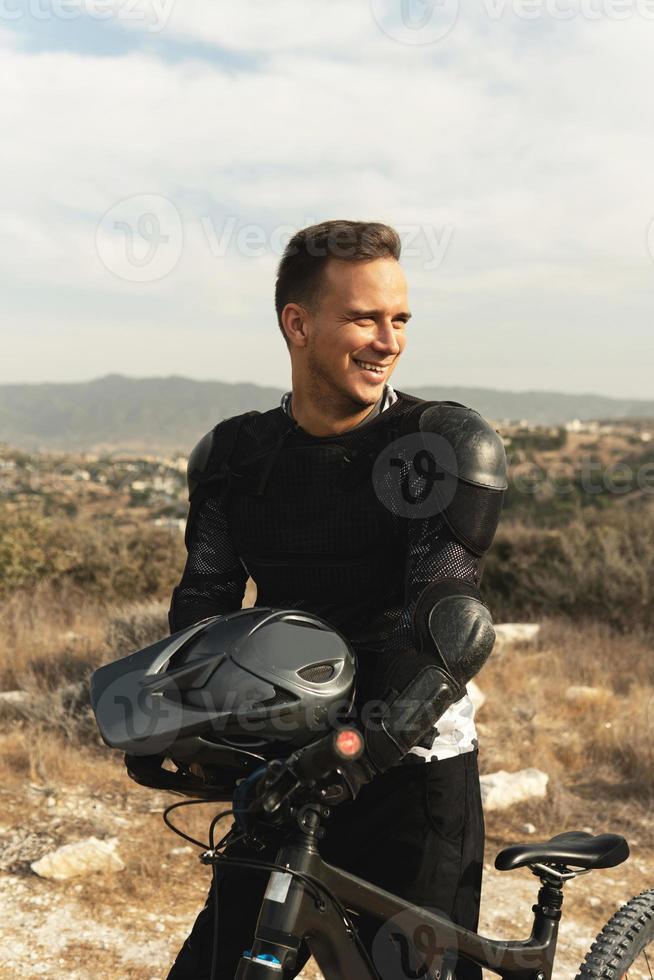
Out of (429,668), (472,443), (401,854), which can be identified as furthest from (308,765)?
(472,443)

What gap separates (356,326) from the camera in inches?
85.1

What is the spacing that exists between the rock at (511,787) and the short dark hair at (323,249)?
398 centimetres

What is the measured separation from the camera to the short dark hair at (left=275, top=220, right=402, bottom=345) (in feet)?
7.11

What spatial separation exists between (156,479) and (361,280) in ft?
82.9

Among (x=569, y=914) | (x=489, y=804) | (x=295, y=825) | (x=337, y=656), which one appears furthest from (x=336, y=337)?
(x=489, y=804)

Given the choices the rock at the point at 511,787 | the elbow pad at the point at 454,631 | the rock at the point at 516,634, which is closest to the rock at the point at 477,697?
the rock at the point at 511,787

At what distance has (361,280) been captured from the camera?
7.06ft

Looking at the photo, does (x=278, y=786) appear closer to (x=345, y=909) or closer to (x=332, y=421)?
(x=345, y=909)

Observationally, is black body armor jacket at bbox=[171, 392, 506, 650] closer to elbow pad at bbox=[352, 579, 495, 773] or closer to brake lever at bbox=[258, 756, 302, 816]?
elbow pad at bbox=[352, 579, 495, 773]

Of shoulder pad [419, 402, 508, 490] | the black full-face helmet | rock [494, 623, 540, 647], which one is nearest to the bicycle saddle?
the black full-face helmet

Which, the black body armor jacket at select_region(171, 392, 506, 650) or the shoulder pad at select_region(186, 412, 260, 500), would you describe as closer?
the black body armor jacket at select_region(171, 392, 506, 650)

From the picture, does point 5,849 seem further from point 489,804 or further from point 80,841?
point 489,804

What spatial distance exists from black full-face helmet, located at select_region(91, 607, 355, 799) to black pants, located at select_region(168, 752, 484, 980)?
490 mm

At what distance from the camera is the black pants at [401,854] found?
2072 millimetres
